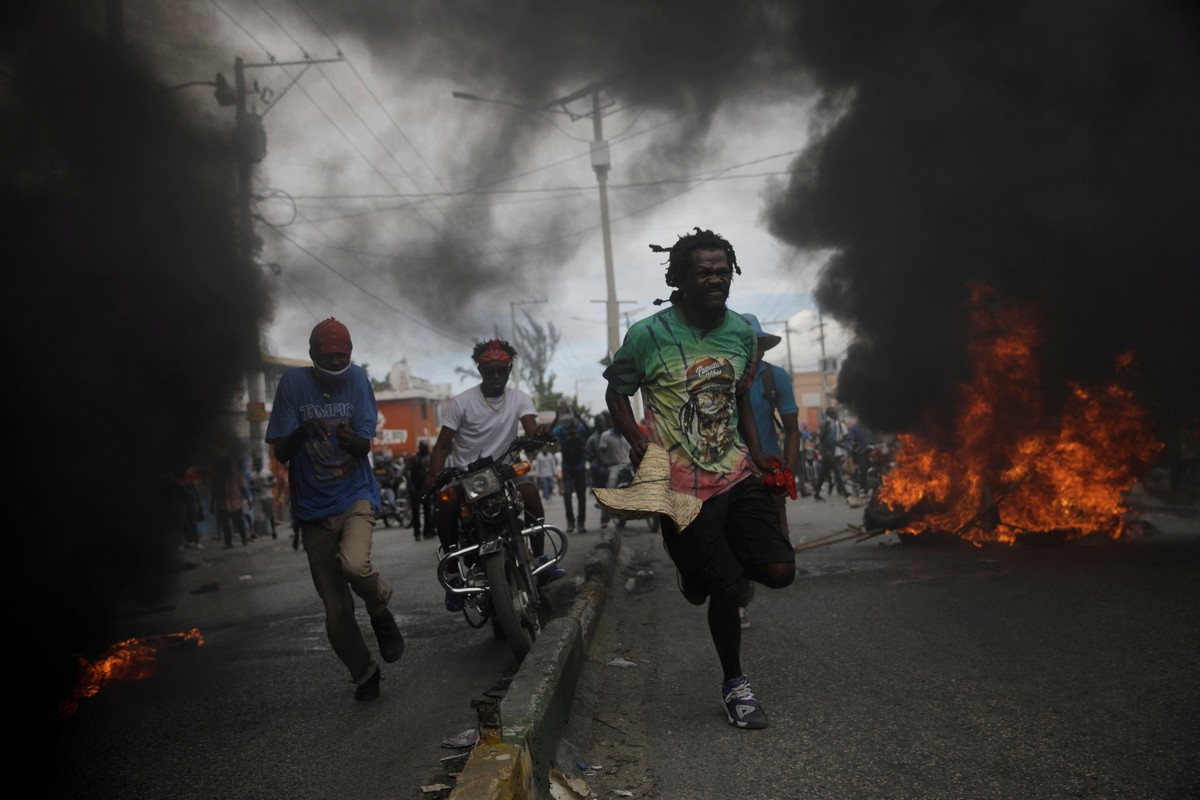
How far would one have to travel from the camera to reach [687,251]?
423 cm

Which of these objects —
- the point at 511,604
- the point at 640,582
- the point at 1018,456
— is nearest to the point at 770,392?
the point at 511,604

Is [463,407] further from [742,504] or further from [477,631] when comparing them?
[742,504]

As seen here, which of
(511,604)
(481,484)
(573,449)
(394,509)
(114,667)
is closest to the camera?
(511,604)

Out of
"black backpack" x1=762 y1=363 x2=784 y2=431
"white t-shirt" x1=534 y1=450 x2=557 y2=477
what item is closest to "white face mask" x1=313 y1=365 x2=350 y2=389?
"black backpack" x1=762 y1=363 x2=784 y2=431

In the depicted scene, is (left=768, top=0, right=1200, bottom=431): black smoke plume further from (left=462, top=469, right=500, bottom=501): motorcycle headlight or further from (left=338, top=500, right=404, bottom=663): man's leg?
(left=338, top=500, right=404, bottom=663): man's leg

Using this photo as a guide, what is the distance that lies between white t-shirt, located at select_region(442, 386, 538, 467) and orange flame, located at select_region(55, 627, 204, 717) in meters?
2.15

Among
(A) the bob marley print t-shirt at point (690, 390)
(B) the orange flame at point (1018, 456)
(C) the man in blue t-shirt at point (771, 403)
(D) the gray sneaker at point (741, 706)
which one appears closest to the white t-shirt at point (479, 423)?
(C) the man in blue t-shirt at point (771, 403)

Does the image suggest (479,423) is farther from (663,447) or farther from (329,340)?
(663,447)

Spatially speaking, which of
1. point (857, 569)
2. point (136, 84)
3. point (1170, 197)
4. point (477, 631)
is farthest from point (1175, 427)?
point (136, 84)

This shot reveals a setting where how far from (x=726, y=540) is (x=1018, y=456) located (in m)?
6.03

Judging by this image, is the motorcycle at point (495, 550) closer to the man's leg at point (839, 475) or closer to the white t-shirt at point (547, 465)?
the man's leg at point (839, 475)

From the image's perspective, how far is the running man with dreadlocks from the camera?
13.1ft

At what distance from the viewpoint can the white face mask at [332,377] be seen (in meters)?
5.00

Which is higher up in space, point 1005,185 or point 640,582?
point 1005,185
